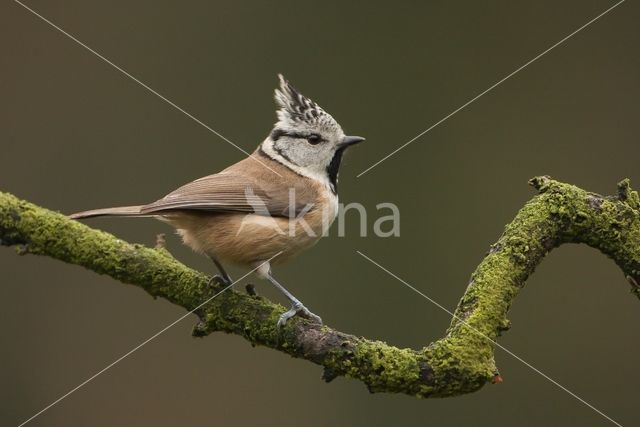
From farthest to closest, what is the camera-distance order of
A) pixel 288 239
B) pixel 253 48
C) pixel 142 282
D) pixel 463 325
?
pixel 253 48
pixel 288 239
pixel 142 282
pixel 463 325

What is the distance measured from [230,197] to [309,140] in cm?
67

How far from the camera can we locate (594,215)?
2.85 m

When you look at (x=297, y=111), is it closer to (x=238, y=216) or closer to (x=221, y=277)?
(x=238, y=216)

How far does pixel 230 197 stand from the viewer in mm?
3635

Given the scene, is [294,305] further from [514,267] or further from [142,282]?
[514,267]

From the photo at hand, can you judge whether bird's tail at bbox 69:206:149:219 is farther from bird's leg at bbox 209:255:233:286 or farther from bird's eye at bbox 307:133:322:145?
bird's eye at bbox 307:133:322:145

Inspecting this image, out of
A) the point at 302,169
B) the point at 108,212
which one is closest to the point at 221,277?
the point at 108,212

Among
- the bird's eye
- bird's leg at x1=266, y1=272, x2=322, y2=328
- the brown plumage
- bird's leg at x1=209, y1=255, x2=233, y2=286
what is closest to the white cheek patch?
the bird's eye

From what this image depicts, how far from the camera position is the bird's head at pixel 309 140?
13.4ft

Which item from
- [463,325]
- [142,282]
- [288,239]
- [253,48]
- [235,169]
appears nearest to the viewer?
[463,325]

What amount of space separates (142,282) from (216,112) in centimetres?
362

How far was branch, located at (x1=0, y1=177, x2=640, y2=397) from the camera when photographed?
2664mm

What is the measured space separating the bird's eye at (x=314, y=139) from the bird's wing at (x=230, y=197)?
0.39m

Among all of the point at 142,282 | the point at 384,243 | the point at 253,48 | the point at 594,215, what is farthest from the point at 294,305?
the point at 253,48
